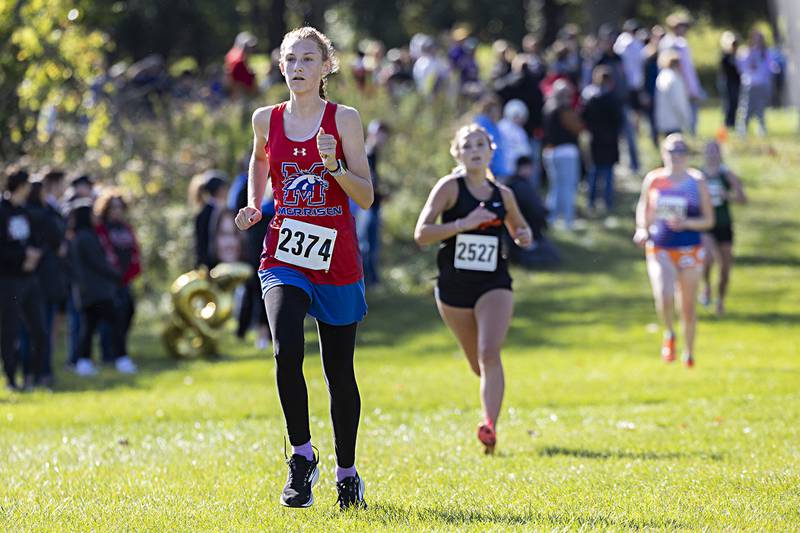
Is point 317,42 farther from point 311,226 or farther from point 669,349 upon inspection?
point 669,349

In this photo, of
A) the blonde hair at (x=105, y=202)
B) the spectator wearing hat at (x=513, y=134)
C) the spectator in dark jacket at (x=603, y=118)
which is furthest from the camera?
the spectator in dark jacket at (x=603, y=118)

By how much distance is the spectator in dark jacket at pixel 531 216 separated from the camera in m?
14.5

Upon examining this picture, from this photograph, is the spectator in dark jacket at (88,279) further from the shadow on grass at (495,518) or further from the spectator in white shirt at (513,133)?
the shadow on grass at (495,518)

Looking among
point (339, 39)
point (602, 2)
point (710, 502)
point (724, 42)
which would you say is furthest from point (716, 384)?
point (339, 39)

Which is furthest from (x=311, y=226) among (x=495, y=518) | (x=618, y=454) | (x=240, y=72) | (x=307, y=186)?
(x=240, y=72)

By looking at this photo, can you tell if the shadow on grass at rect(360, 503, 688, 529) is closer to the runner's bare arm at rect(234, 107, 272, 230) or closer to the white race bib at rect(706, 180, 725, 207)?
the runner's bare arm at rect(234, 107, 272, 230)

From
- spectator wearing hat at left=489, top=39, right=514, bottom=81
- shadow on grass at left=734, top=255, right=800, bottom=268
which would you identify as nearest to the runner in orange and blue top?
shadow on grass at left=734, top=255, right=800, bottom=268

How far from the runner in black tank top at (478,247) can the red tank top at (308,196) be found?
7.82 feet

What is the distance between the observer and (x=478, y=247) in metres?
8.84

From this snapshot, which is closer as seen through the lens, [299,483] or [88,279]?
[299,483]

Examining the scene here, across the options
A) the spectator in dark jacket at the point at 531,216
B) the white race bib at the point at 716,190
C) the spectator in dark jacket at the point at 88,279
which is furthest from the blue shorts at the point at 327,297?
the white race bib at the point at 716,190

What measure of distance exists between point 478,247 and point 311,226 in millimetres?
2660

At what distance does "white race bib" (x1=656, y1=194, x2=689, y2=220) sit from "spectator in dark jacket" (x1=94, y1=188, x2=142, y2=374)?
6060mm

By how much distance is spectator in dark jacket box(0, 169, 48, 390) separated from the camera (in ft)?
42.3
